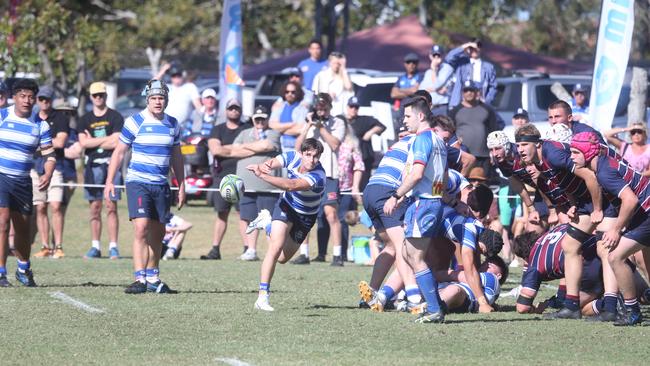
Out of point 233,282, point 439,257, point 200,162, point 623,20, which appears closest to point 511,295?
point 439,257

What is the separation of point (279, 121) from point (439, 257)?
7156mm

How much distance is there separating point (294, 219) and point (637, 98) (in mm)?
11260

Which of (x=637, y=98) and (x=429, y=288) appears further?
(x=637, y=98)

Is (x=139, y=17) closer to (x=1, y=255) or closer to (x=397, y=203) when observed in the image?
(x=1, y=255)

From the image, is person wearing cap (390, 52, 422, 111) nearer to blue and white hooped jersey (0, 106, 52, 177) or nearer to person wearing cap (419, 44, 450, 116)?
person wearing cap (419, 44, 450, 116)

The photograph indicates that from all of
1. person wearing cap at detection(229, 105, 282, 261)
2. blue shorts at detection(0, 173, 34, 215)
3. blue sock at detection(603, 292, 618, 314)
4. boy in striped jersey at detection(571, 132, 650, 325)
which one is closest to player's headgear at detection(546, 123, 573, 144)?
boy in striped jersey at detection(571, 132, 650, 325)

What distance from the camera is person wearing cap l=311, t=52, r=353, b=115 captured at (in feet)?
66.2

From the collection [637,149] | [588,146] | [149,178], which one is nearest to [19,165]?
[149,178]

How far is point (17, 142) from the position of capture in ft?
44.6

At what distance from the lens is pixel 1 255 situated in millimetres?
13531

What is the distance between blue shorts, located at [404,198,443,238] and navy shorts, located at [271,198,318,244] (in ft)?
5.17

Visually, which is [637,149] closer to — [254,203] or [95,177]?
[254,203]

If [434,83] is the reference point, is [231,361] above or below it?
below

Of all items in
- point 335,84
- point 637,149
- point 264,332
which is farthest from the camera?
point 335,84
